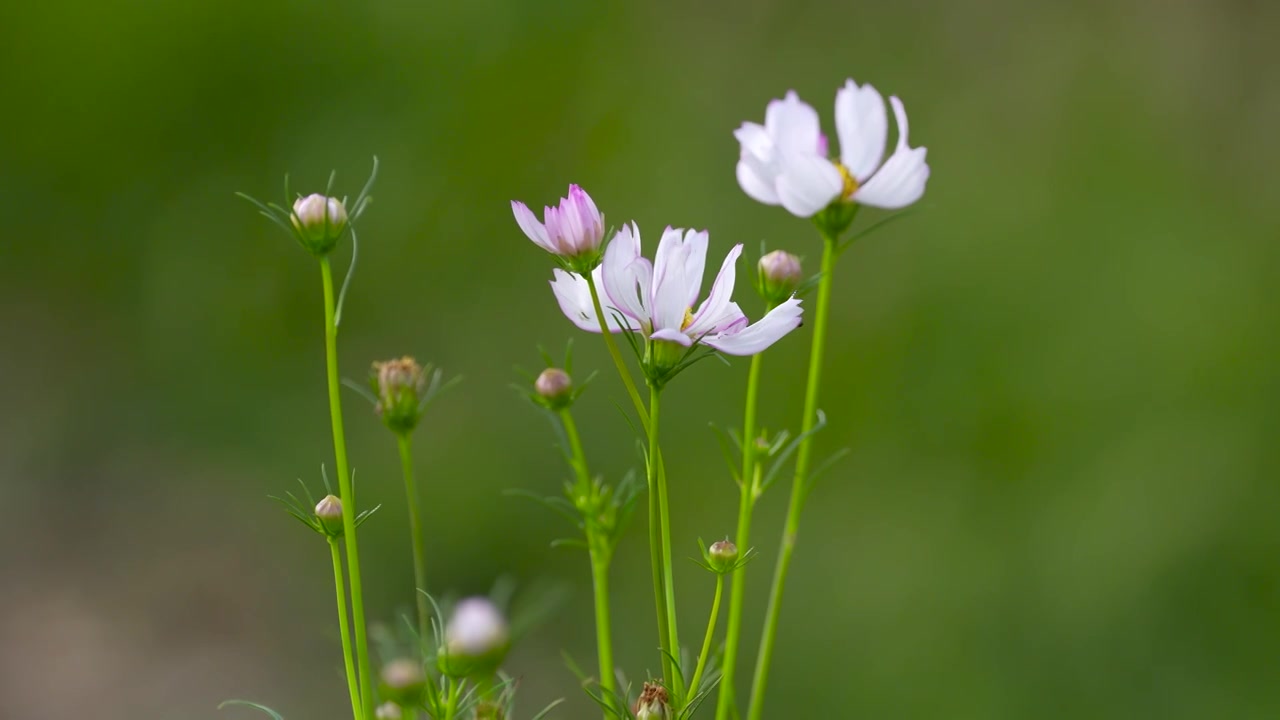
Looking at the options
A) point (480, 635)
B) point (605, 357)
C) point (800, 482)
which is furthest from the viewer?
point (605, 357)

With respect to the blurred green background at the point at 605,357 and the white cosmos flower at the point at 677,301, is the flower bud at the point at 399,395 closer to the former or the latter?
the white cosmos flower at the point at 677,301

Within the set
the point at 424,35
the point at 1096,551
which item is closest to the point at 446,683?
the point at 1096,551

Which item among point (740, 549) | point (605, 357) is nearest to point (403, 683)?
point (740, 549)

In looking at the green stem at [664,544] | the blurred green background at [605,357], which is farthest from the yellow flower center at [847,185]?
the blurred green background at [605,357]

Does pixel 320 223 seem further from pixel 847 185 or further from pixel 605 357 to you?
Answer: pixel 605 357

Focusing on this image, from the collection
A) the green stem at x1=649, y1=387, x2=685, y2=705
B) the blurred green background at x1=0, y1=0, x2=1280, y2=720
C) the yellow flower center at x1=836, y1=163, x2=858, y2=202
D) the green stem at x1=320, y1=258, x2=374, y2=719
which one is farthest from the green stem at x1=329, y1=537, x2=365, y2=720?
the blurred green background at x1=0, y1=0, x2=1280, y2=720

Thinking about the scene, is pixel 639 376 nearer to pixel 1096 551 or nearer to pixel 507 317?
pixel 507 317
